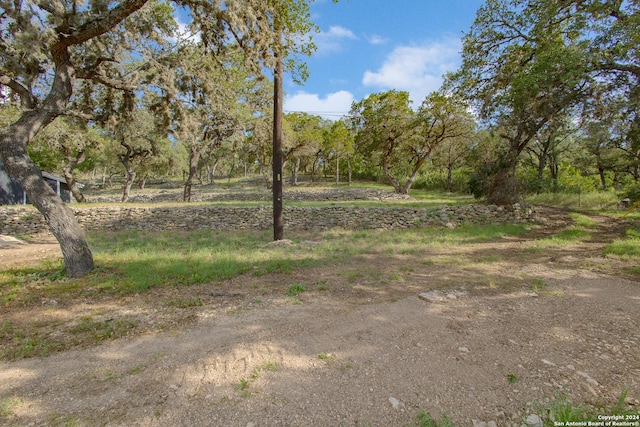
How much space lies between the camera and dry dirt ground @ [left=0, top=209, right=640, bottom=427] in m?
2.33

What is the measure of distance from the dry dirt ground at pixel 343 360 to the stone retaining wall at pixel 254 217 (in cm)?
740

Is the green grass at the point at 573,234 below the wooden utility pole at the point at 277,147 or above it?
below

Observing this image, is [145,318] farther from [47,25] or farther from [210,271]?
[47,25]

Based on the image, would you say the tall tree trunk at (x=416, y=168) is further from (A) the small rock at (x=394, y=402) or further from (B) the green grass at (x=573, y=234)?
(A) the small rock at (x=394, y=402)

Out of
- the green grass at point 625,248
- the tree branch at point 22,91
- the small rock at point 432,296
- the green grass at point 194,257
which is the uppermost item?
the tree branch at point 22,91

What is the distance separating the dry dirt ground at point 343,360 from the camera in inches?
91.8

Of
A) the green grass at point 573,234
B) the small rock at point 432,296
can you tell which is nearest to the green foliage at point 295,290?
the small rock at point 432,296

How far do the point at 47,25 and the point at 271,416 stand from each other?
872cm

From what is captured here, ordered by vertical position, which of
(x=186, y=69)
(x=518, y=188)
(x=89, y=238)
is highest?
(x=186, y=69)

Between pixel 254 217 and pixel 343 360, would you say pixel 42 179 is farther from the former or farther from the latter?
pixel 254 217

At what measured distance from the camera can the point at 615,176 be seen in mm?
27516

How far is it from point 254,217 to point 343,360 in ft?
35.8

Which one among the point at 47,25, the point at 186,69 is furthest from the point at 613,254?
the point at 47,25

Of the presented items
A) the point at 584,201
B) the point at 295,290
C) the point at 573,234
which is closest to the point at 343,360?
the point at 295,290
